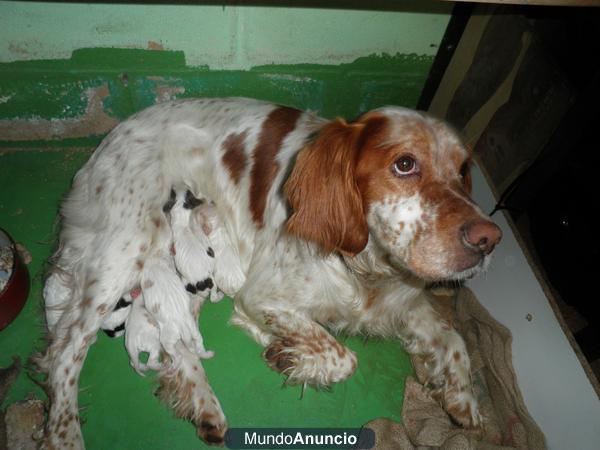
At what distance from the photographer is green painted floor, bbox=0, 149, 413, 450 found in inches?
85.7

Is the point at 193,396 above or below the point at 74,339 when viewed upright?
below

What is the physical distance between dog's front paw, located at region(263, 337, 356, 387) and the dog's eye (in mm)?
999

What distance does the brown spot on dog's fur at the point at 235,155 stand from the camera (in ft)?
7.82

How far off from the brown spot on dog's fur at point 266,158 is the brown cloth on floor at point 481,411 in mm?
1224

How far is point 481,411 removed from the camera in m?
2.35

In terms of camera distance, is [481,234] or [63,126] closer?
[481,234]

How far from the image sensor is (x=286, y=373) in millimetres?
2340

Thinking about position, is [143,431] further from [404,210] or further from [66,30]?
[66,30]

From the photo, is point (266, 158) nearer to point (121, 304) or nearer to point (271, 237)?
point (271, 237)

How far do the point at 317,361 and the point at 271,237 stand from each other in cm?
65

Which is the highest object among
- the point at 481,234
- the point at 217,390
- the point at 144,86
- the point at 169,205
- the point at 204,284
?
the point at 481,234

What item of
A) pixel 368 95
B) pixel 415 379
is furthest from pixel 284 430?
pixel 368 95

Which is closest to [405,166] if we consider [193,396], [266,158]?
[266,158]

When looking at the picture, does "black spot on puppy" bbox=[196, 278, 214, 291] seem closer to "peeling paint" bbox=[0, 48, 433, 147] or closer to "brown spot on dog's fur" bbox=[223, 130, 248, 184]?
"brown spot on dog's fur" bbox=[223, 130, 248, 184]
